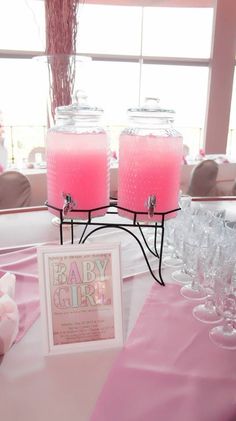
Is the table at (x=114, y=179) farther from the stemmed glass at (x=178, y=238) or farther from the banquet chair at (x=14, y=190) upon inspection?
the stemmed glass at (x=178, y=238)

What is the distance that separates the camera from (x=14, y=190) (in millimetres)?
1952

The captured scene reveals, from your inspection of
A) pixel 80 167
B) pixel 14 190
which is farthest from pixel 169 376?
pixel 14 190

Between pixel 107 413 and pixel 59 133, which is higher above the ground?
pixel 59 133

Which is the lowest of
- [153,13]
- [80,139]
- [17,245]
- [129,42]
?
[17,245]

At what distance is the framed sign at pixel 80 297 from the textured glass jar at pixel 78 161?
0.34 ft

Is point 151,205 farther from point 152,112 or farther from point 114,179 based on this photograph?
point 114,179

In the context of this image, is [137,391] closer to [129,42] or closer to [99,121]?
[99,121]

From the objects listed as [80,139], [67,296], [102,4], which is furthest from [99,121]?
[102,4]

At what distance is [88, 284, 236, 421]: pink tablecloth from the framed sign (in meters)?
0.06

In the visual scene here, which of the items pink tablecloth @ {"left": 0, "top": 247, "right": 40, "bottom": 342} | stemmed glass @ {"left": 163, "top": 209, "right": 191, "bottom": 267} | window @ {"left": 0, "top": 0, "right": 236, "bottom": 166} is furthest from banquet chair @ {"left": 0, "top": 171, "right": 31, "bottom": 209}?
window @ {"left": 0, "top": 0, "right": 236, "bottom": 166}

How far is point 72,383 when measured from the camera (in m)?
0.61

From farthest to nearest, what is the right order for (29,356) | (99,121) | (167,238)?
(167,238) → (99,121) → (29,356)

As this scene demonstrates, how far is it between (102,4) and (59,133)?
5401 mm

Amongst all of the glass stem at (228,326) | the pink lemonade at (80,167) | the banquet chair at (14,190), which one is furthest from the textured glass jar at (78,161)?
the banquet chair at (14,190)
